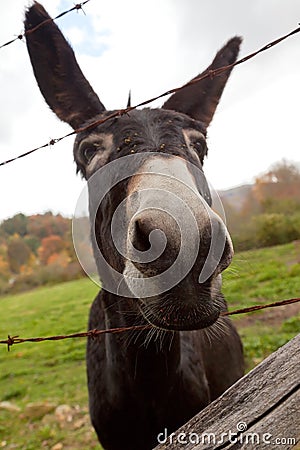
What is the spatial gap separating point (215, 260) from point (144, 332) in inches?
38.3

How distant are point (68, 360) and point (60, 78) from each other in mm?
8090

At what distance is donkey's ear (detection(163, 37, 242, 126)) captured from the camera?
2973mm

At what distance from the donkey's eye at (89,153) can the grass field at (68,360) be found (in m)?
1.03

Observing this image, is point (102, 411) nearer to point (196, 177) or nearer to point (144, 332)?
point (144, 332)

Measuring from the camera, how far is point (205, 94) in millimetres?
3096

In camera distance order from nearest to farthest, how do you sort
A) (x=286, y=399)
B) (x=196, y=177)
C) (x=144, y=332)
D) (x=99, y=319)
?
(x=286, y=399), (x=196, y=177), (x=144, y=332), (x=99, y=319)

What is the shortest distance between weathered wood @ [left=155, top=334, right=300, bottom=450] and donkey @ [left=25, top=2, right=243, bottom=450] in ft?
1.14

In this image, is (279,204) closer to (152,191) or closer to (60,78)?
(60,78)

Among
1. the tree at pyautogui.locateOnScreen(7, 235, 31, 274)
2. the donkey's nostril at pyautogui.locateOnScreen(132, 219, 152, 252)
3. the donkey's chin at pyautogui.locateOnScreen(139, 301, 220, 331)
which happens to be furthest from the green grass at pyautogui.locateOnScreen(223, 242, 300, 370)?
the tree at pyautogui.locateOnScreen(7, 235, 31, 274)

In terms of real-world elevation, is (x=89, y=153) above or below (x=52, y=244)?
below

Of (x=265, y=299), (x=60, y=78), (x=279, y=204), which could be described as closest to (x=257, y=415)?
(x=60, y=78)

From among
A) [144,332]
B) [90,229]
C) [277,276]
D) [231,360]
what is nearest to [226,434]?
[144,332]

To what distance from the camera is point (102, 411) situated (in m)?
2.64

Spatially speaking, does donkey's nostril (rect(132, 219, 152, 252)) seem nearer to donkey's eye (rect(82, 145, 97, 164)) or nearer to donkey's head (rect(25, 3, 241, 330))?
donkey's head (rect(25, 3, 241, 330))
